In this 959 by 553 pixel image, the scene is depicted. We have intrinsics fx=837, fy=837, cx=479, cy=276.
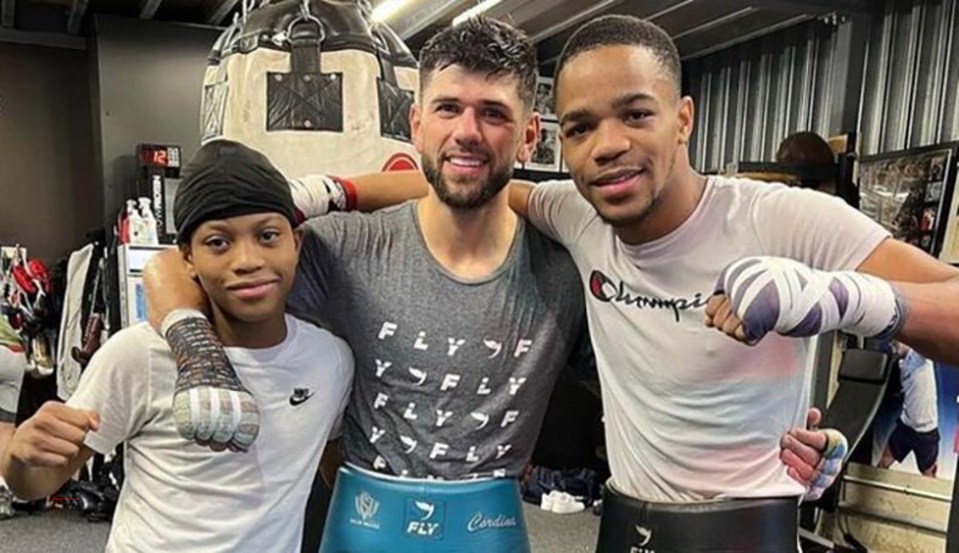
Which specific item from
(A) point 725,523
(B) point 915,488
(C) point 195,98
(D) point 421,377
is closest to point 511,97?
(D) point 421,377

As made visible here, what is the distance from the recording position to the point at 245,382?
1.58m

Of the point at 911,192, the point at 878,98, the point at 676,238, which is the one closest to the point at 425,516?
the point at 676,238

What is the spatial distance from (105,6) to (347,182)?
16.2 feet

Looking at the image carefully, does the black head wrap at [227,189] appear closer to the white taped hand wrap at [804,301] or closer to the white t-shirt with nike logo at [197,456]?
the white t-shirt with nike logo at [197,456]

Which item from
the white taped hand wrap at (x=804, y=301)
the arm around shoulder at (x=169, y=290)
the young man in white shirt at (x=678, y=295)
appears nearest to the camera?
the white taped hand wrap at (x=804, y=301)

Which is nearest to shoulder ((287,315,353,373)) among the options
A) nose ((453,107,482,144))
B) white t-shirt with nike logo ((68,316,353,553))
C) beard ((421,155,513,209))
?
white t-shirt with nike logo ((68,316,353,553))

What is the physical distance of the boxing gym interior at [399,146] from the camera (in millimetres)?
1997

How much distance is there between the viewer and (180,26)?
19.9 feet

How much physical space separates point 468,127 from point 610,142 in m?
0.28

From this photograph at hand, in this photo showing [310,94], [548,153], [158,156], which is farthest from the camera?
[548,153]

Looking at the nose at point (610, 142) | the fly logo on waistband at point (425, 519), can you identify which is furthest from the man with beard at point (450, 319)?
the nose at point (610, 142)

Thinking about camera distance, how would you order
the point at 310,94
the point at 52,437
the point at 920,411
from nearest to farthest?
1. the point at 52,437
2. the point at 310,94
3. the point at 920,411

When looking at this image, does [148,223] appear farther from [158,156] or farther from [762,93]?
[762,93]

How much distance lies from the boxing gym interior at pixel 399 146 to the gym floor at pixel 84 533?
21 millimetres
